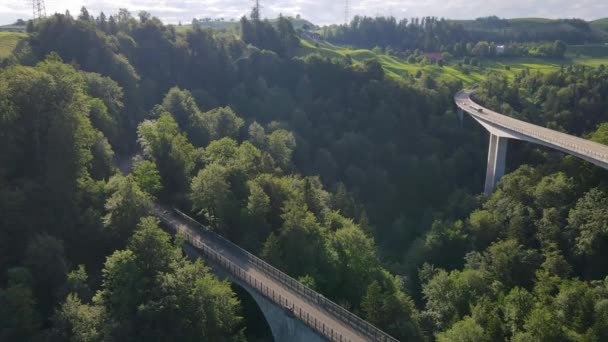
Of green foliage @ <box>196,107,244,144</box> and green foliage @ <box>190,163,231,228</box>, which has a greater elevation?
green foliage @ <box>196,107,244,144</box>

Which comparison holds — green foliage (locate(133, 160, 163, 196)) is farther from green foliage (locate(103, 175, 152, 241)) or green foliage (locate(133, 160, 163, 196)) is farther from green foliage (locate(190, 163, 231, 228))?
green foliage (locate(103, 175, 152, 241))

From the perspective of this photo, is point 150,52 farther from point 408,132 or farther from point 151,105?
point 408,132

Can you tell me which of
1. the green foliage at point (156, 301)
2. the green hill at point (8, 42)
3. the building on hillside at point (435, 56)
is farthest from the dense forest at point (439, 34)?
the green foliage at point (156, 301)

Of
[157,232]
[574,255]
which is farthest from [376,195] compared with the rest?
[157,232]

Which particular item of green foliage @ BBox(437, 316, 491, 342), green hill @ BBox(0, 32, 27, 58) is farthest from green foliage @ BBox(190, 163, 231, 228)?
green hill @ BBox(0, 32, 27, 58)

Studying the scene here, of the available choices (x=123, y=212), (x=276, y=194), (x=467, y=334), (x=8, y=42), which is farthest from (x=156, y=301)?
(x=8, y=42)

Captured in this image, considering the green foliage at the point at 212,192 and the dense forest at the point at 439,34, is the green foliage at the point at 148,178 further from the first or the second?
the dense forest at the point at 439,34
